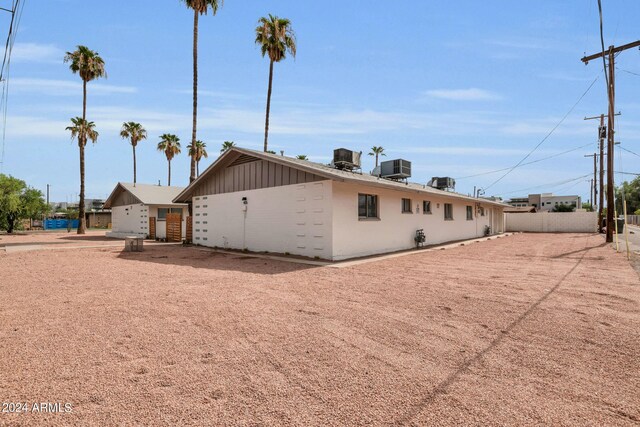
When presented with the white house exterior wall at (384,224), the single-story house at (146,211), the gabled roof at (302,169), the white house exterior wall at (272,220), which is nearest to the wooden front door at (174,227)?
the single-story house at (146,211)

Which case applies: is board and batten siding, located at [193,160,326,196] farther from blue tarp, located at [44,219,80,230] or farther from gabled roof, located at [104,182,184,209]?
blue tarp, located at [44,219,80,230]

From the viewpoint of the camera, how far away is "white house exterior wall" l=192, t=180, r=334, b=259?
37.9 feet

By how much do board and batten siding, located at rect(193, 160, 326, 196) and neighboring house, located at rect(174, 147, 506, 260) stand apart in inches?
1.5

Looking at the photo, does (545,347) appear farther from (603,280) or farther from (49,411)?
Result: (603,280)

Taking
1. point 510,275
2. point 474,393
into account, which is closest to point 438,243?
point 510,275

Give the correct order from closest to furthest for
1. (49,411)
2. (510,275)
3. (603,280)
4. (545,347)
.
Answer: (49,411) < (545,347) < (603,280) < (510,275)

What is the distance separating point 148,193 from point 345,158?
20.7 m

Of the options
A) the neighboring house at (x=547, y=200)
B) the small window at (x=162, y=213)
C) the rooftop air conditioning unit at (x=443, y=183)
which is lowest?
the small window at (x=162, y=213)

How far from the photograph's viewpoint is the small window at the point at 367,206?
12.6 meters

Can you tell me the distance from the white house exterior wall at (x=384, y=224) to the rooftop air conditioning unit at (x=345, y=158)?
167cm

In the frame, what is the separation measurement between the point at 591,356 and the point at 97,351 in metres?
5.55

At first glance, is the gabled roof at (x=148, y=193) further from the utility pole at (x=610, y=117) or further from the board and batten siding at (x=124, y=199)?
the utility pole at (x=610, y=117)

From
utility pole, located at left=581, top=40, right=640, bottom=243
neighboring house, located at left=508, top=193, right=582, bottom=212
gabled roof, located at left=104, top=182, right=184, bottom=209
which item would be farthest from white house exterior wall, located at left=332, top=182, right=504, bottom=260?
neighboring house, located at left=508, top=193, right=582, bottom=212

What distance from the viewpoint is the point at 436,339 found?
4184 mm
